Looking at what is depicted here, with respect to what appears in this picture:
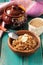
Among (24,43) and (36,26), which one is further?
(36,26)

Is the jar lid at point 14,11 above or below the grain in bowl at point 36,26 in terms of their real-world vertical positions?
above

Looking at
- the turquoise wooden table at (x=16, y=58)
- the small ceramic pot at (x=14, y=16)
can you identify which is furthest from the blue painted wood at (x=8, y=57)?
the small ceramic pot at (x=14, y=16)

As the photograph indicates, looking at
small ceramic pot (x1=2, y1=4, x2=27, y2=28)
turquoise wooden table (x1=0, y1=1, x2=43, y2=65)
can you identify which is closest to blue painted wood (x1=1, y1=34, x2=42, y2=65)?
turquoise wooden table (x1=0, y1=1, x2=43, y2=65)

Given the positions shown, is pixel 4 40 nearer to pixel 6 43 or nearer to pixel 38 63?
pixel 6 43

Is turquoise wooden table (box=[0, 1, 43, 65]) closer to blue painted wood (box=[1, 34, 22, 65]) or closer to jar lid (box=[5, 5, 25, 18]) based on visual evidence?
blue painted wood (box=[1, 34, 22, 65])

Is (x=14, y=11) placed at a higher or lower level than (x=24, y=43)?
higher

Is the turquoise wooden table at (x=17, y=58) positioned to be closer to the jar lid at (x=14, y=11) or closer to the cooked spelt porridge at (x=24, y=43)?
the cooked spelt porridge at (x=24, y=43)

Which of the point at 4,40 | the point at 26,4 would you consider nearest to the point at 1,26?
the point at 4,40

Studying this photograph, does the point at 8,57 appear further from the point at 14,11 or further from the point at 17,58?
the point at 14,11

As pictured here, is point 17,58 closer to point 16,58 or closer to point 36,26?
point 16,58

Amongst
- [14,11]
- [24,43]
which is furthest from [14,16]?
[24,43]
